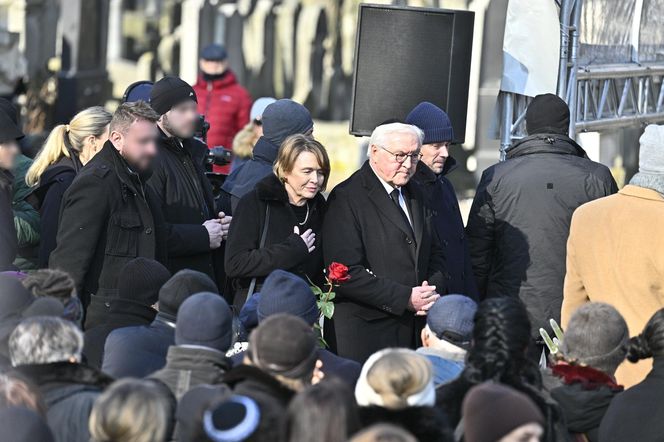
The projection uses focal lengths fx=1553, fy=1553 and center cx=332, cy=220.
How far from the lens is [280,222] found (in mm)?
6953

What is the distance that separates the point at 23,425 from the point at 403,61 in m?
4.58

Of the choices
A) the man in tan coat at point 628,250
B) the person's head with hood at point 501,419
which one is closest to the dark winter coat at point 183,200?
the man in tan coat at point 628,250

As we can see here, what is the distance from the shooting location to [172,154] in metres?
7.46

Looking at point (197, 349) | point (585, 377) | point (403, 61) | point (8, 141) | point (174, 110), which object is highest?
point (403, 61)

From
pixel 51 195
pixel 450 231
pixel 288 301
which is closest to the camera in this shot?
pixel 288 301

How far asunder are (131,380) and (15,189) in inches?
132

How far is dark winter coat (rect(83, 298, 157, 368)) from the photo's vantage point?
5.91 m

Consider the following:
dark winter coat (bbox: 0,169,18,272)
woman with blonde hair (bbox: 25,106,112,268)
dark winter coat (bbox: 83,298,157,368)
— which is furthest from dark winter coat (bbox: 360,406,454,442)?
woman with blonde hair (bbox: 25,106,112,268)

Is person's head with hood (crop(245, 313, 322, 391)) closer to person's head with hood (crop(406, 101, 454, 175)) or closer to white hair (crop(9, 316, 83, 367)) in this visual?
white hair (crop(9, 316, 83, 367))

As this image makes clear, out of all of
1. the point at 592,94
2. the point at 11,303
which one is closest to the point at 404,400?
the point at 11,303

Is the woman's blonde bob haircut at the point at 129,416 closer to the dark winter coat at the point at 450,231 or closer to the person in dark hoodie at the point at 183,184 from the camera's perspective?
the person in dark hoodie at the point at 183,184

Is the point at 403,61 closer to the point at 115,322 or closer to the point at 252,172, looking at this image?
the point at 252,172

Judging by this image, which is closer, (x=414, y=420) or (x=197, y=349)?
(x=414, y=420)

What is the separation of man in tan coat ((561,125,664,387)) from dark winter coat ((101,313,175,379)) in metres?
1.84
